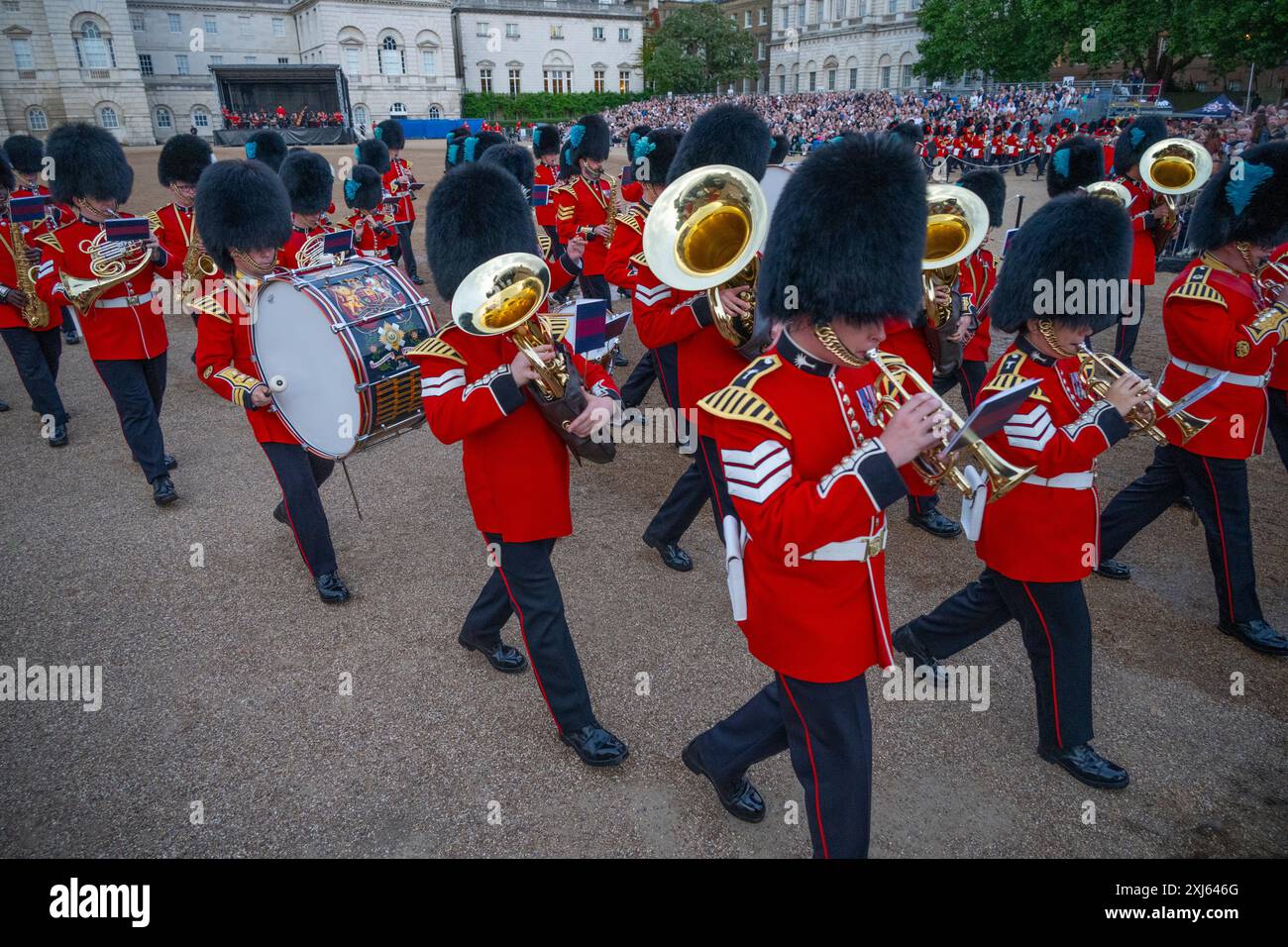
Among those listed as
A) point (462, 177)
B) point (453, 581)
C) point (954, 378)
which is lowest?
point (453, 581)

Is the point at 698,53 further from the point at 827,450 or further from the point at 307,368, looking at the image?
the point at 827,450

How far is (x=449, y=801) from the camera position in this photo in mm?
2836

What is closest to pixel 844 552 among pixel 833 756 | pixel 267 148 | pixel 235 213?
pixel 833 756

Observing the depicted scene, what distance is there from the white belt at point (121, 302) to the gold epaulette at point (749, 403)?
14.7ft

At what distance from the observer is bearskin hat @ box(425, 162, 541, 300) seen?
2.78 meters

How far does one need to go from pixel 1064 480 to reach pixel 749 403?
1417 mm

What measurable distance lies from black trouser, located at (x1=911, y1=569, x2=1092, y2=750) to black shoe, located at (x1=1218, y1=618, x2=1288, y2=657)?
138 cm

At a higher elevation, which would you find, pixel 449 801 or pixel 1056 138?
pixel 1056 138

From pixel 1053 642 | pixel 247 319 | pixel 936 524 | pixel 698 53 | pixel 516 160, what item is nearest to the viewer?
pixel 1053 642

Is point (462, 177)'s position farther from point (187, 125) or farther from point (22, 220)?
point (187, 125)

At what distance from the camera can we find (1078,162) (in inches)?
249

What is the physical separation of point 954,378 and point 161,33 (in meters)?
65.1

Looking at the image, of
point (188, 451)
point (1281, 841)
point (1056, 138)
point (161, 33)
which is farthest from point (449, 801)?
point (161, 33)

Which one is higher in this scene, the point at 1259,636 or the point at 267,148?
the point at 267,148
